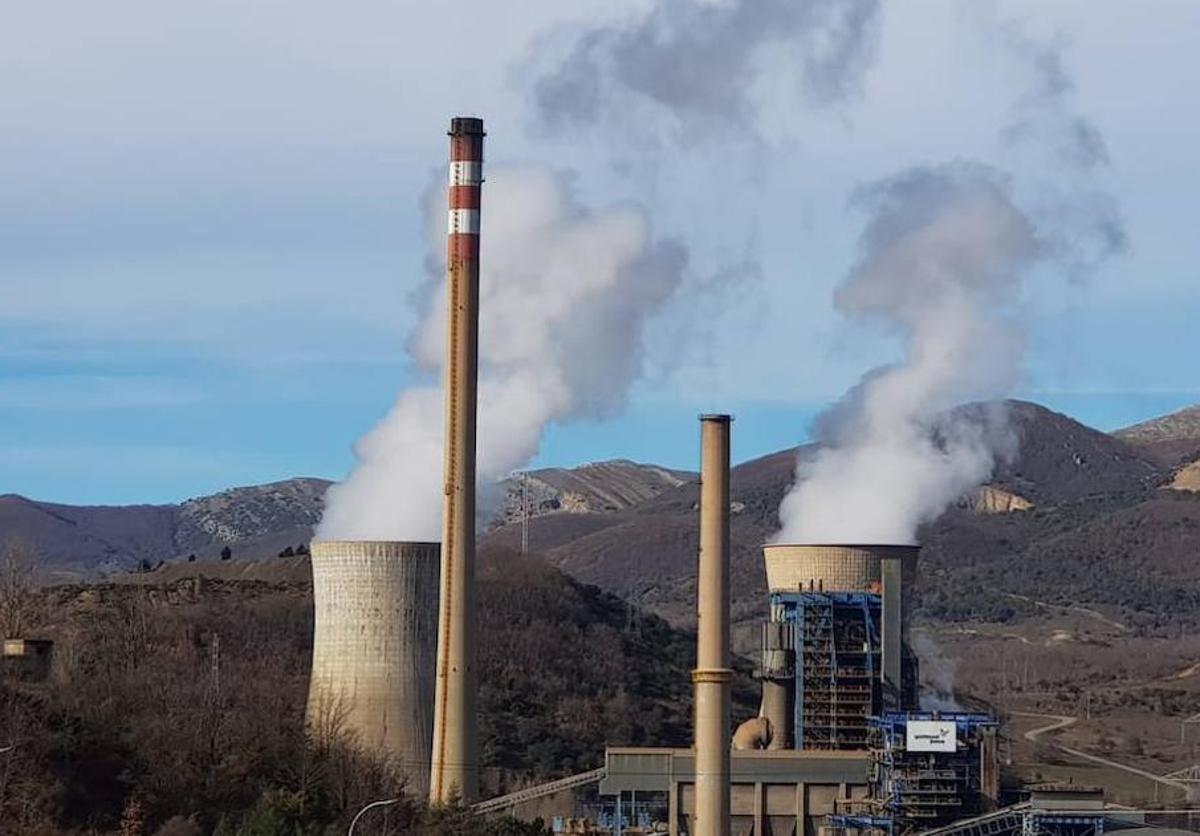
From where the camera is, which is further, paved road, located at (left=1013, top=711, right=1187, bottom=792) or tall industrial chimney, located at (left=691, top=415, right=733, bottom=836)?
paved road, located at (left=1013, top=711, right=1187, bottom=792)

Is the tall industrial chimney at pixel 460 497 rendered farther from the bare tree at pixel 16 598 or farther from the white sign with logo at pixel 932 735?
the bare tree at pixel 16 598

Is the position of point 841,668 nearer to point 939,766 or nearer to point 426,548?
point 939,766

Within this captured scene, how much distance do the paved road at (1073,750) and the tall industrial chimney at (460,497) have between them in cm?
2997

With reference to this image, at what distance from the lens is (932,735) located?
191 feet

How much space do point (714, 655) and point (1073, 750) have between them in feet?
156

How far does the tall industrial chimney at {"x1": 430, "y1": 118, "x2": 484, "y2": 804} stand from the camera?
A: 5156 centimetres

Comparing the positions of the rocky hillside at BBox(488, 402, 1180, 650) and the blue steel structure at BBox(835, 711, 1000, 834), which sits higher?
the rocky hillside at BBox(488, 402, 1180, 650)

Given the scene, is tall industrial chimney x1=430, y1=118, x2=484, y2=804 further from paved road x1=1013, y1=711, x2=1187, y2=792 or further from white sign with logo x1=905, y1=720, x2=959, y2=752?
paved road x1=1013, y1=711, x2=1187, y2=792

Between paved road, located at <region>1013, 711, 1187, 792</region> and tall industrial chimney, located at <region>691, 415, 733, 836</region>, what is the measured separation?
31.0 metres

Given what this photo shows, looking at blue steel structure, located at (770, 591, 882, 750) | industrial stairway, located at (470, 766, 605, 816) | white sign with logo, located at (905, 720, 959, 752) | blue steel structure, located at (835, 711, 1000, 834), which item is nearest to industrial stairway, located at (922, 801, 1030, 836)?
blue steel structure, located at (835, 711, 1000, 834)

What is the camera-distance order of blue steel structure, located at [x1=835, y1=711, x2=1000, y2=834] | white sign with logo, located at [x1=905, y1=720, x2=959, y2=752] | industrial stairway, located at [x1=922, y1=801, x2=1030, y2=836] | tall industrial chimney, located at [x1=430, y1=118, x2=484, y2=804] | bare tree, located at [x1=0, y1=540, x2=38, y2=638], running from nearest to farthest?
tall industrial chimney, located at [x1=430, y1=118, x2=484, y2=804]
industrial stairway, located at [x1=922, y1=801, x2=1030, y2=836]
white sign with logo, located at [x1=905, y1=720, x2=959, y2=752]
blue steel structure, located at [x1=835, y1=711, x2=1000, y2=834]
bare tree, located at [x1=0, y1=540, x2=38, y2=638]

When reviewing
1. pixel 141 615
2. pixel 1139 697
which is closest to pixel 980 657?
pixel 1139 697

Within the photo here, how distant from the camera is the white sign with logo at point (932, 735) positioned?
5825 centimetres

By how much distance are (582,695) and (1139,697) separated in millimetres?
31769
